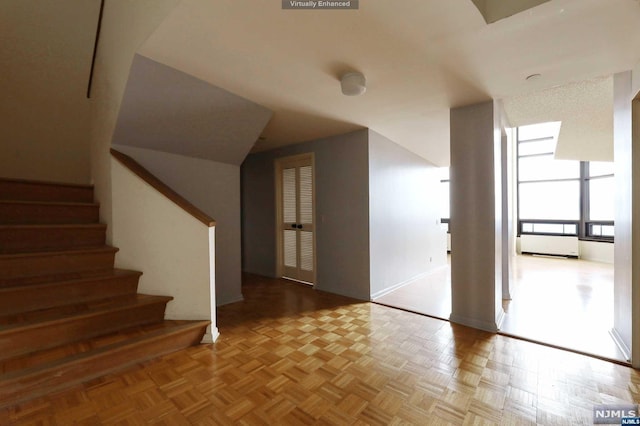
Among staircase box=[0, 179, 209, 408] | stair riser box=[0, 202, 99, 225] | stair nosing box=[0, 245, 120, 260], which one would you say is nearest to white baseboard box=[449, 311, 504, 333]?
staircase box=[0, 179, 209, 408]

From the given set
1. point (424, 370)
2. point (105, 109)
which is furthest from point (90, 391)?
point (105, 109)

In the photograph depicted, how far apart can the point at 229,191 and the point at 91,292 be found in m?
1.80

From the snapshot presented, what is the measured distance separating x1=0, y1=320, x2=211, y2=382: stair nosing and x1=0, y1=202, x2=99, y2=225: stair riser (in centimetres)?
145

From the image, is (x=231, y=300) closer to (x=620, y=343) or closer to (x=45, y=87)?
(x=45, y=87)

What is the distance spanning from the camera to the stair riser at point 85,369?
1.46 metres

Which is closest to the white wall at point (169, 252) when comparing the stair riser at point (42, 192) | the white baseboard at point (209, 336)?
the white baseboard at point (209, 336)

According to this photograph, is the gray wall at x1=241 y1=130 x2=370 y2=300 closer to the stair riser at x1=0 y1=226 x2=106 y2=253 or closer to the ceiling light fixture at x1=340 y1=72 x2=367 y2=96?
the ceiling light fixture at x1=340 y1=72 x2=367 y2=96

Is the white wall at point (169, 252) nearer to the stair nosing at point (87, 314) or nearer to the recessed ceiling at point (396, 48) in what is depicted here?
the stair nosing at point (87, 314)

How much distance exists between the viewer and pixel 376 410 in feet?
4.98

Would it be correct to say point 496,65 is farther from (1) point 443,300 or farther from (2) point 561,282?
(2) point 561,282

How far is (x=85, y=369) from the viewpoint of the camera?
1675mm

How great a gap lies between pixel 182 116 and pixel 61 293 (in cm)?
175

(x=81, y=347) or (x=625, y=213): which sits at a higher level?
(x=625, y=213)

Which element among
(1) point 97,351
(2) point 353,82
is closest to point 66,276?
(1) point 97,351
